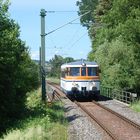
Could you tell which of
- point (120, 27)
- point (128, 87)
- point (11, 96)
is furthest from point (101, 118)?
point (128, 87)

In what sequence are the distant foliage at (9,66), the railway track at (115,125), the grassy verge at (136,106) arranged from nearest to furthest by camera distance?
the railway track at (115,125) → the distant foliage at (9,66) → the grassy verge at (136,106)

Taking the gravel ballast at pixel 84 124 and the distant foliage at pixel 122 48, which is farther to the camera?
the distant foliage at pixel 122 48

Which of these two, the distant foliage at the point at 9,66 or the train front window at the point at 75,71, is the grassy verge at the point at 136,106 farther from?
the distant foliage at the point at 9,66

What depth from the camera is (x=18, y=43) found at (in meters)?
26.1

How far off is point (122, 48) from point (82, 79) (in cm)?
889

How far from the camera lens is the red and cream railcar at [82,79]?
41.7m

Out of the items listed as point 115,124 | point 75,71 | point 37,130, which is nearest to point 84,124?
point 115,124

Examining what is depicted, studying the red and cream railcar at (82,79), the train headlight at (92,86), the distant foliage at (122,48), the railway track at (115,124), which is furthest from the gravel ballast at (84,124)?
the red and cream railcar at (82,79)

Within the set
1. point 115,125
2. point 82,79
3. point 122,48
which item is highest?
point 122,48

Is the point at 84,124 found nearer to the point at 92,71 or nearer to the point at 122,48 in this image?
the point at 92,71

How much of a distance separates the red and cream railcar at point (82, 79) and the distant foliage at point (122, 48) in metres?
3.13

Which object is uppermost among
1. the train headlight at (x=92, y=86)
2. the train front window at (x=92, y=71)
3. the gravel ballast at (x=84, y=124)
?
the train front window at (x=92, y=71)

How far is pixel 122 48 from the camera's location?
162 feet

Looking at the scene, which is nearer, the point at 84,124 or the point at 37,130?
the point at 37,130
